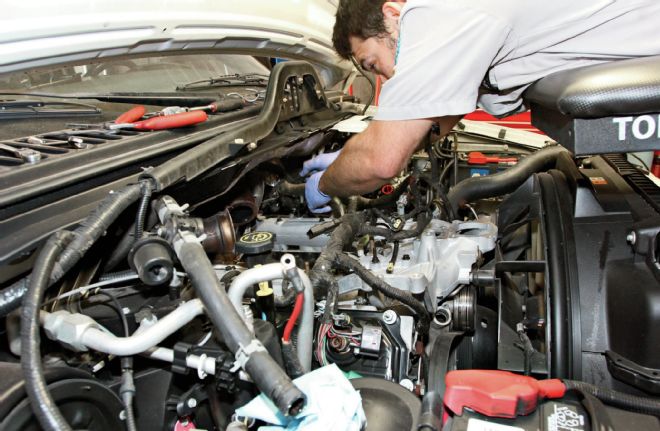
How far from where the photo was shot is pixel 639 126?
900 millimetres

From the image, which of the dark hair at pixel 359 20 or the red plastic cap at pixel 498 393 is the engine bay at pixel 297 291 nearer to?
the red plastic cap at pixel 498 393

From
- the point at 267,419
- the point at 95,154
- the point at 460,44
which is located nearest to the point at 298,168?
the point at 460,44

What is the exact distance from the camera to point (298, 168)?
6.55 ft

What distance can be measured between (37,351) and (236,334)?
0.84ft

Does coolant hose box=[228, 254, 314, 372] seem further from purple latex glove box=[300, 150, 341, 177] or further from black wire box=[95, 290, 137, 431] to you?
purple latex glove box=[300, 150, 341, 177]

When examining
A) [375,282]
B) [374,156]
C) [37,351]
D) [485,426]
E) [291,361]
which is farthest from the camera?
[374,156]

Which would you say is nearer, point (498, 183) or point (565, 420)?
point (565, 420)

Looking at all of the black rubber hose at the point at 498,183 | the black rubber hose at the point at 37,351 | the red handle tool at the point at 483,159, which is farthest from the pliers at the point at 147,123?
the red handle tool at the point at 483,159

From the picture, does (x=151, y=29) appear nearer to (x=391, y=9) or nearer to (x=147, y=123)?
(x=147, y=123)

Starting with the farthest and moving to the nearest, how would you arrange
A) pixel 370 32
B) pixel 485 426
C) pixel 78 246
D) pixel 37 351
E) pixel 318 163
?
pixel 318 163, pixel 370 32, pixel 485 426, pixel 78 246, pixel 37 351

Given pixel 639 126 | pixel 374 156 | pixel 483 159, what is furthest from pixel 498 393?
pixel 483 159

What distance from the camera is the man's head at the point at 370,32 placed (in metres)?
1.72

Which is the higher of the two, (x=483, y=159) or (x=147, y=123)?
(x=147, y=123)

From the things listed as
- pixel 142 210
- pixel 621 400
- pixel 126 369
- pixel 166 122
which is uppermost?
pixel 166 122
